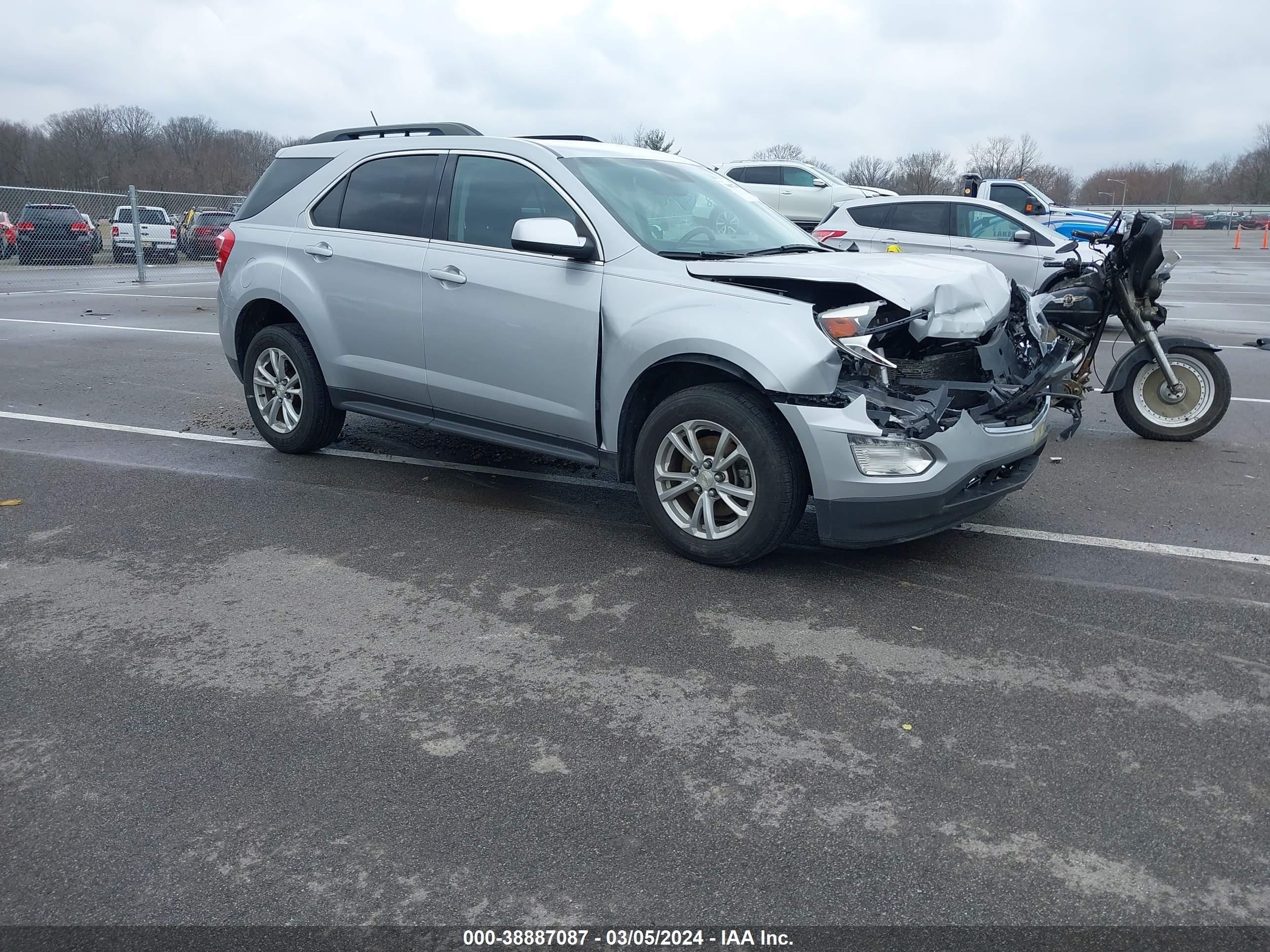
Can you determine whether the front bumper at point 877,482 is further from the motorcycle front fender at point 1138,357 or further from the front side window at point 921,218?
the front side window at point 921,218

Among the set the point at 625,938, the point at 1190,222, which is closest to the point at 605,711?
the point at 625,938

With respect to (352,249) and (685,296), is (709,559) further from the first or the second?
(352,249)

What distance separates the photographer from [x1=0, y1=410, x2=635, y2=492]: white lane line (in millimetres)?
6195

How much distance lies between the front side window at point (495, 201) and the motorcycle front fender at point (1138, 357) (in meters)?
4.35

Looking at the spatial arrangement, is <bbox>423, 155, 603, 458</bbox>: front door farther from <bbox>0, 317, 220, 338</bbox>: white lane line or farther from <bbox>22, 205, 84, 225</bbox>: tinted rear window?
<bbox>22, 205, 84, 225</bbox>: tinted rear window

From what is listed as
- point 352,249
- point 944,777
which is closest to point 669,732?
point 944,777

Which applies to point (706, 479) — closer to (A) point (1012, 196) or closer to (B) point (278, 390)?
(B) point (278, 390)

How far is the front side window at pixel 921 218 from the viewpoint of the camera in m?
13.4

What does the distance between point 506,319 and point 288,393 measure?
207 centimetres

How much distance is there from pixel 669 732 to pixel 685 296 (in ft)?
6.96

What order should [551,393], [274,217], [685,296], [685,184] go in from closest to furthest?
[685,296] → [551,393] → [685,184] → [274,217]

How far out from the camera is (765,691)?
3494mm

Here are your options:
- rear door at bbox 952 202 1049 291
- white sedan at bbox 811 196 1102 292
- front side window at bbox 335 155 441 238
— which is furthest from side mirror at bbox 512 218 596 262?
rear door at bbox 952 202 1049 291

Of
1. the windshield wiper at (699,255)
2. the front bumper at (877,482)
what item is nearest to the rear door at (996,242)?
the windshield wiper at (699,255)
